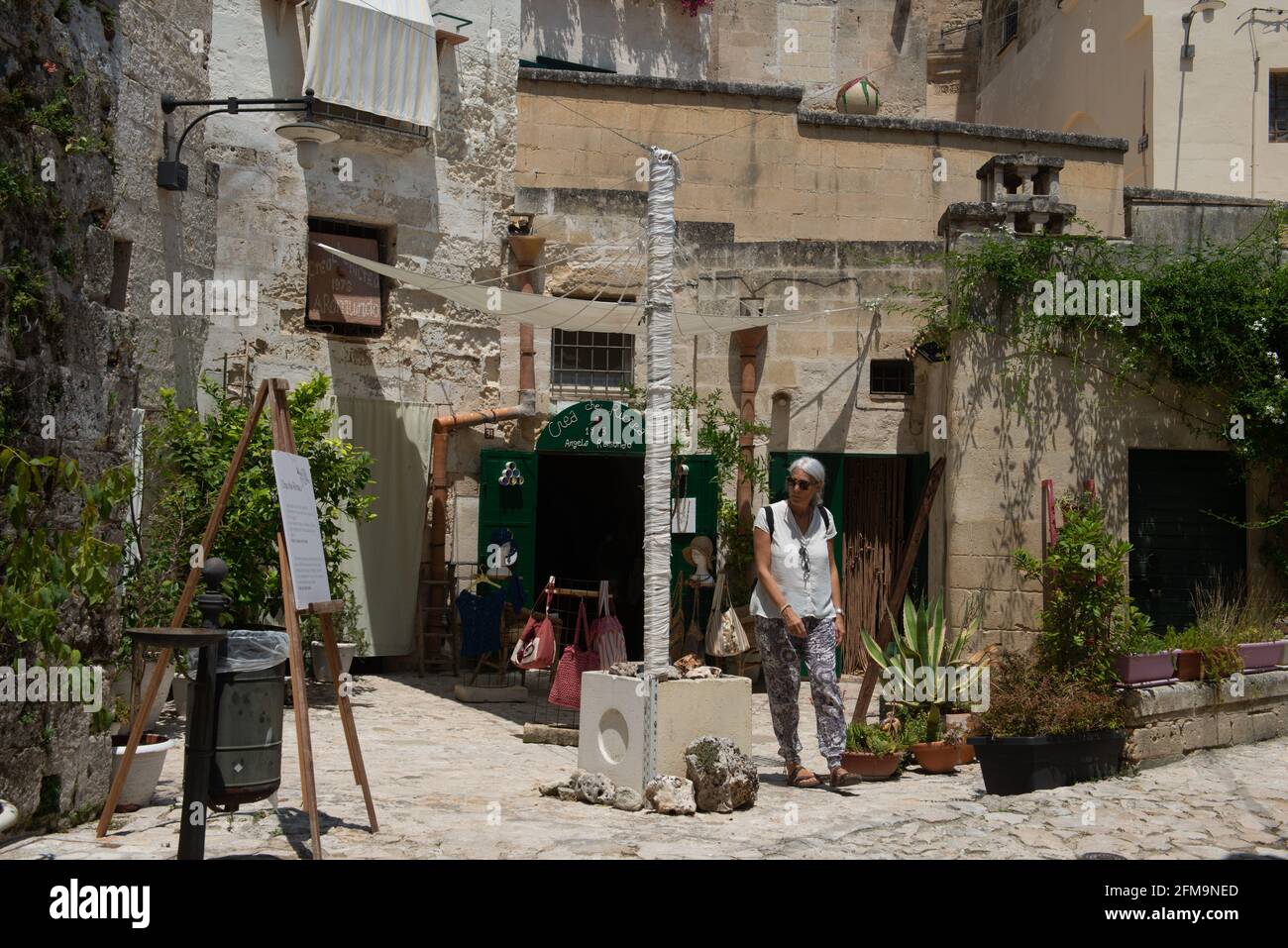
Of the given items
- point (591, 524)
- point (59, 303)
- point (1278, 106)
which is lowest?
point (591, 524)

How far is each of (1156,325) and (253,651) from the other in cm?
822

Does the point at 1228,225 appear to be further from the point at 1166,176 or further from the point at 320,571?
the point at 320,571

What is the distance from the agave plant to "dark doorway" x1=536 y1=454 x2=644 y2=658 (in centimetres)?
795

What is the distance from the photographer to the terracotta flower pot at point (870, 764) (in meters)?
7.53

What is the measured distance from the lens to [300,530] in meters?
5.69

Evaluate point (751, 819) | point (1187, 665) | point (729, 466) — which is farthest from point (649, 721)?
point (729, 466)

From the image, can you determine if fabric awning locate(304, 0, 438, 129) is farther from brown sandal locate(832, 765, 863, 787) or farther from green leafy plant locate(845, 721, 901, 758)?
brown sandal locate(832, 765, 863, 787)

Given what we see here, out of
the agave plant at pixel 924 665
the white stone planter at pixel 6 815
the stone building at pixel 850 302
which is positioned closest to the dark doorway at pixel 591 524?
the stone building at pixel 850 302

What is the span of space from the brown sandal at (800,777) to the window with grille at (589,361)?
658cm

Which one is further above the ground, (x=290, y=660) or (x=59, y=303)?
(x=59, y=303)

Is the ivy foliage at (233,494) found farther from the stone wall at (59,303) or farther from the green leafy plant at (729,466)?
the green leafy plant at (729,466)

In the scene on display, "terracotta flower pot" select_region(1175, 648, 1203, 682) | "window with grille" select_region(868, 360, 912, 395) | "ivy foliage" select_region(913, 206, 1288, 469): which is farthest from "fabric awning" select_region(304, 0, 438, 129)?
"terracotta flower pot" select_region(1175, 648, 1203, 682)

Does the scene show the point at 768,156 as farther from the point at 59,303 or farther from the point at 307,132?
the point at 59,303
